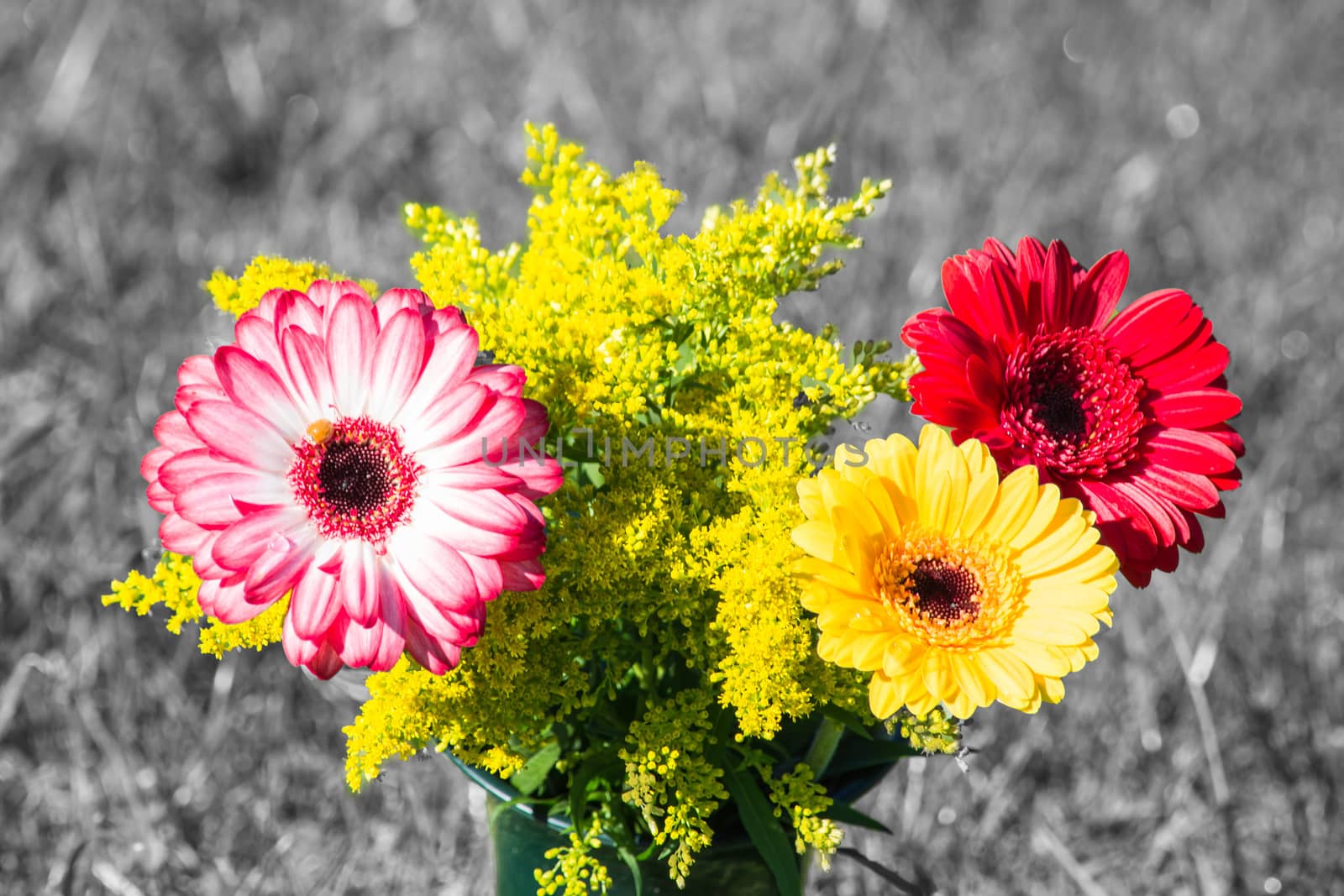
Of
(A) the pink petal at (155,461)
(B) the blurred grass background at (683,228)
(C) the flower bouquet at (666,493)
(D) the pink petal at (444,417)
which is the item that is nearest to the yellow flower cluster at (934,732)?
(C) the flower bouquet at (666,493)

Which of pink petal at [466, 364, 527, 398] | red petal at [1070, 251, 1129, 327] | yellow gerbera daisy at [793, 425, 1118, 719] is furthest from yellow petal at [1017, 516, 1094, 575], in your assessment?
pink petal at [466, 364, 527, 398]

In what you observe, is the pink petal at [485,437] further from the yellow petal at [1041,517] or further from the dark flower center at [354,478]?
the yellow petal at [1041,517]

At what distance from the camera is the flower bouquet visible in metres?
0.50

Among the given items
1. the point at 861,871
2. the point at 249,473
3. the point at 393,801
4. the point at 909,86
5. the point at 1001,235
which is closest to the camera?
the point at 249,473

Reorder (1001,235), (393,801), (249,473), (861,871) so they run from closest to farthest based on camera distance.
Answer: (249,473) → (861,871) → (393,801) → (1001,235)

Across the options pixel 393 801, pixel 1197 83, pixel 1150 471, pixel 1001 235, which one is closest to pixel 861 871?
pixel 393 801

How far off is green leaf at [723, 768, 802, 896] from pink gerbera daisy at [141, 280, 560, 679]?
0.18 metres

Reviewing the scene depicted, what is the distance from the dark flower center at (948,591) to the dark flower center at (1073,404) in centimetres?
6

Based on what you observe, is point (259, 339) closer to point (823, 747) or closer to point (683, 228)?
point (823, 747)

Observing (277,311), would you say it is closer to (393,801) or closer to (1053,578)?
(1053,578)

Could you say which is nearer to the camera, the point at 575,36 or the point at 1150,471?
the point at 1150,471

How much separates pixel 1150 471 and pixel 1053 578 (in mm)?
81

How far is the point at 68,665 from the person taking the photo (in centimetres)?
115

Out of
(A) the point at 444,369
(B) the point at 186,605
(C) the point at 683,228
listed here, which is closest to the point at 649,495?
(A) the point at 444,369
